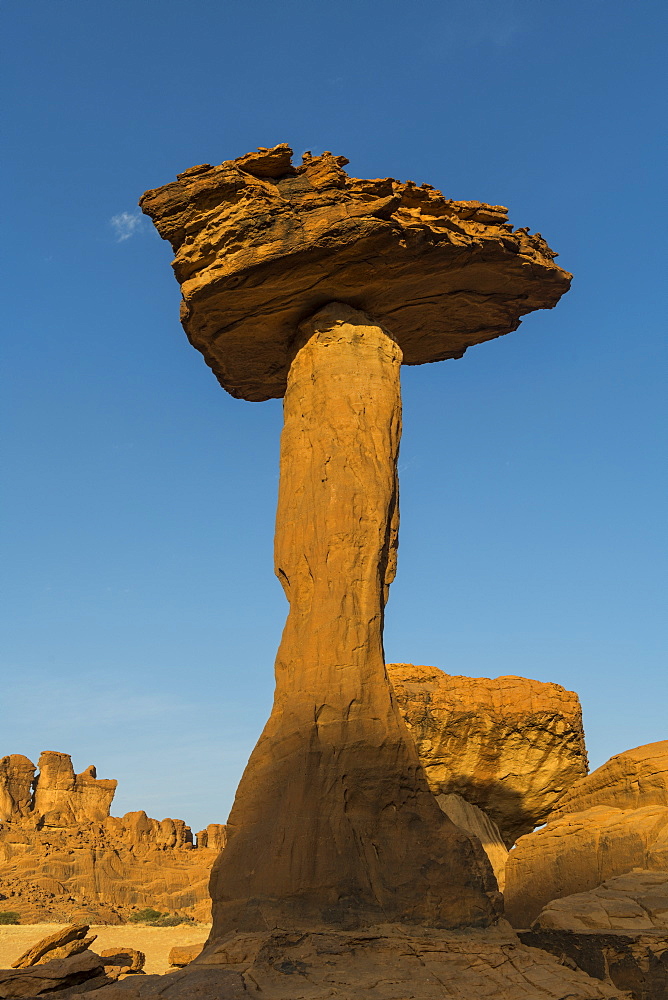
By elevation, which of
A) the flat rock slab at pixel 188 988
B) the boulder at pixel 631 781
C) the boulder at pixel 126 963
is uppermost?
the boulder at pixel 631 781

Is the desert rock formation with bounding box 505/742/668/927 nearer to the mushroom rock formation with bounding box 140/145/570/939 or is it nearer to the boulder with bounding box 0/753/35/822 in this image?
the mushroom rock formation with bounding box 140/145/570/939

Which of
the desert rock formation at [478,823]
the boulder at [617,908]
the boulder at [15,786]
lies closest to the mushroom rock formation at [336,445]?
the boulder at [617,908]

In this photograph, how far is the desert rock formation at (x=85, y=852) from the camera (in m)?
47.4

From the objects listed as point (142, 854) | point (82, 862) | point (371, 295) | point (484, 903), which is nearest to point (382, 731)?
point (484, 903)

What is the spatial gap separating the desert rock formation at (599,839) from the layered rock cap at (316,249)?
6.27 metres

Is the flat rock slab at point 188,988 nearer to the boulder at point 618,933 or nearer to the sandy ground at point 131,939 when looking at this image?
the boulder at point 618,933

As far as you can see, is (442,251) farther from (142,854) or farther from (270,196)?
(142,854)

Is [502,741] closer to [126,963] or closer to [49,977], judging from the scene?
[126,963]

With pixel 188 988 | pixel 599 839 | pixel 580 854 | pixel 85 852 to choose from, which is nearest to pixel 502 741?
pixel 580 854

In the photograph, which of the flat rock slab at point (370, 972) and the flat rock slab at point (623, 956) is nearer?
the flat rock slab at point (370, 972)

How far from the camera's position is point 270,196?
420 inches

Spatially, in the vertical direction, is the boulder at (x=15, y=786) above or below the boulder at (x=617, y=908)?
above

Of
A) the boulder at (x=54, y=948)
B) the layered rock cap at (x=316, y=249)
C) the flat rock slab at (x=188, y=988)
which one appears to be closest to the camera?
the flat rock slab at (x=188, y=988)

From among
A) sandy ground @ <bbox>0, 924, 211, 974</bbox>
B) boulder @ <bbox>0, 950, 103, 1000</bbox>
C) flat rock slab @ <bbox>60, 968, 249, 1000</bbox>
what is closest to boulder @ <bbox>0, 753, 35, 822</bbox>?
sandy ground @ <bbox>0, 924, 211, 974</bbox>
